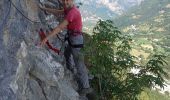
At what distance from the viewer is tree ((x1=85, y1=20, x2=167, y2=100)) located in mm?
13695

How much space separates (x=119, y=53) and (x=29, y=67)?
16.2 feet

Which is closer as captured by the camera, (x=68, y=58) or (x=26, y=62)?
(x=26, y=62)

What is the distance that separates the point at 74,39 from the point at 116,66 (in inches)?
107

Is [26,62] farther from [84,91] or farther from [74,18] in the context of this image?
[84,91]

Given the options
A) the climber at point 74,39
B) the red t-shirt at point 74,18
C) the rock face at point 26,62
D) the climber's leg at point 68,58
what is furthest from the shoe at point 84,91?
the red t-shirt at point 74,18

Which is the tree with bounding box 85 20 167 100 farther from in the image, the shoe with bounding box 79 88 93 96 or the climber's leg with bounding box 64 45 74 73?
the shoe with bounding box 79 88 93 96

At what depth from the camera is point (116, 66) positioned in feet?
47.3

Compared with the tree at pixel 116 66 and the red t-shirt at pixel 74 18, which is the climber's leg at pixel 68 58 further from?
the red t-shirt at pixel 74 18

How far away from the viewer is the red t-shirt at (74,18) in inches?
455

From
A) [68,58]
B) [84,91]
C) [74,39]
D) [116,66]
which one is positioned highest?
[74,39]

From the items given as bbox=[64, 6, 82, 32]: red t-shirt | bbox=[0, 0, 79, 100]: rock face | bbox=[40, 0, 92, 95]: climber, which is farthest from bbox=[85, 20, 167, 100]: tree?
bbox=[0, 0, 79, 100]: rock face

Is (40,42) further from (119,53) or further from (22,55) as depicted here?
(119,53)

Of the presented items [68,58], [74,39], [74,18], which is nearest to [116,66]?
[68,58]

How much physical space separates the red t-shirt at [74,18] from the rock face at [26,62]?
3.30ft
